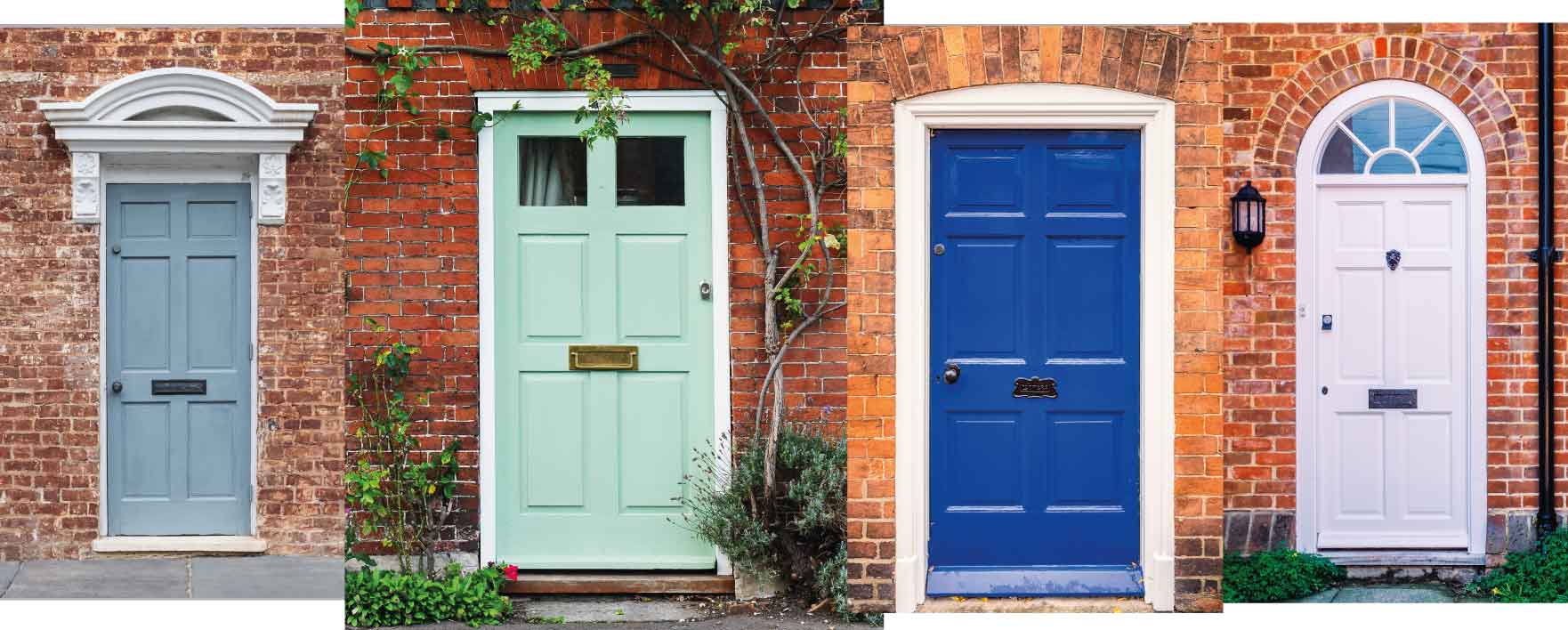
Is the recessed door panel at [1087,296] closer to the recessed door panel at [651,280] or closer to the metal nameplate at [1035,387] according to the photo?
the metal nameplate at [1035,387]

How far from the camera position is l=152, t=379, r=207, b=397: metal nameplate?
7.32 meters

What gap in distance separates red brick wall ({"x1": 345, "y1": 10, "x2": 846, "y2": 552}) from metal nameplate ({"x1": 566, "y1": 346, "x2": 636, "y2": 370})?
16.5 inches

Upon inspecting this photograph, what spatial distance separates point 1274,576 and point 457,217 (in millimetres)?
3837

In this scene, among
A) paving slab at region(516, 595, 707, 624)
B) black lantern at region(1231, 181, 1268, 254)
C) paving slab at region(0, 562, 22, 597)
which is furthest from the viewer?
paving slab at region(0, 562, 22, 597)

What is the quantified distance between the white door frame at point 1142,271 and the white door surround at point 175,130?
3302 millimetres

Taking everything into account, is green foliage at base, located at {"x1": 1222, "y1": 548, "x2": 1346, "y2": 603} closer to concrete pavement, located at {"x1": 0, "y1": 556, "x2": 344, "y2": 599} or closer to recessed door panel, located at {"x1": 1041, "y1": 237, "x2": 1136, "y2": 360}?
recessed door panel, located at {"x1": 1041, "y1": 237, "x2": 1136, "y2": 360}

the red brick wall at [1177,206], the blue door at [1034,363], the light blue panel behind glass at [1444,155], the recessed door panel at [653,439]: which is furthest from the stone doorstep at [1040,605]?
the light blue panel behind glass at [1444,155]

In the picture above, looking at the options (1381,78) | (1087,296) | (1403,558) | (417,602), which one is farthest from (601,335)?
(1403,558)

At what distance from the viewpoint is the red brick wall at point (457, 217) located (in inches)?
237

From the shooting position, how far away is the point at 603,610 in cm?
595

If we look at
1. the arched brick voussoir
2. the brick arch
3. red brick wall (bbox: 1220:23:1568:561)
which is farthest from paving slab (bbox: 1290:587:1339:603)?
→ the brick arch

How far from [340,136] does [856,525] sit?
11.2ft

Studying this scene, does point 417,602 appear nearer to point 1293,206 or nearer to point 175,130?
point 175,130

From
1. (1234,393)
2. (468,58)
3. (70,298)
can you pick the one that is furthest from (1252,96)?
(70,298)
